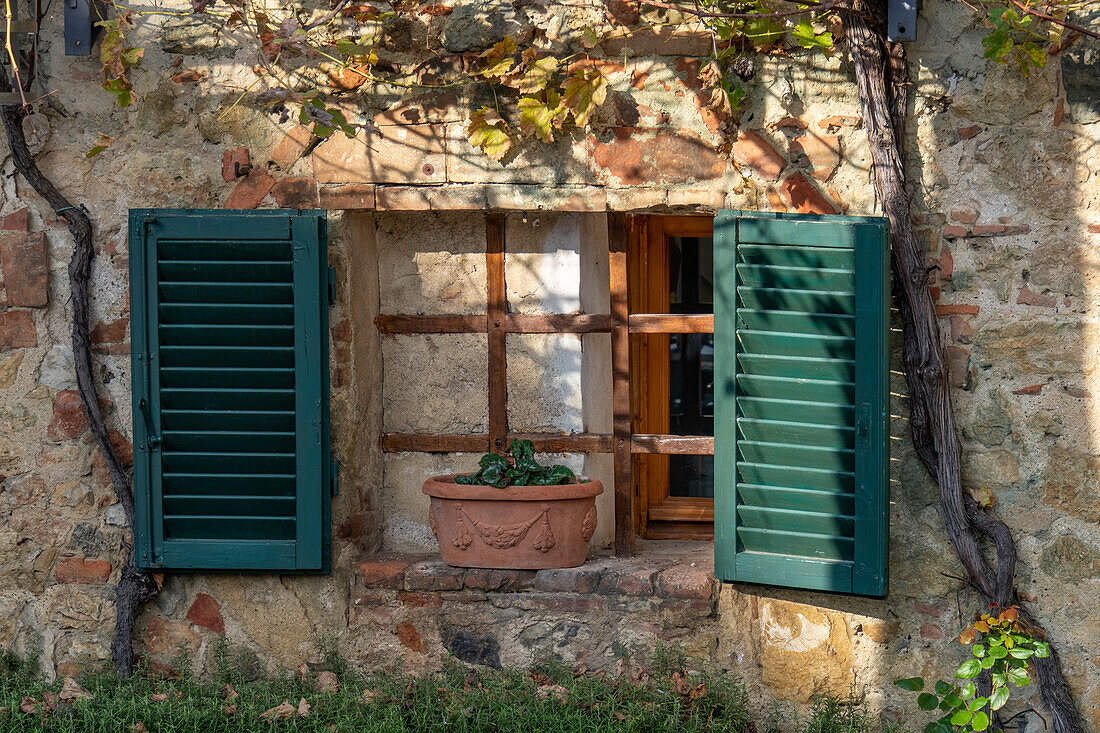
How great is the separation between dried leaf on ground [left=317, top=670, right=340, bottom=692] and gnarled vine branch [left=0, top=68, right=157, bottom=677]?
2.32ft

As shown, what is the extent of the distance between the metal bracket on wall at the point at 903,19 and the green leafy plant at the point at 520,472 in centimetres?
188

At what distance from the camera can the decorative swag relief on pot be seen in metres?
3.79

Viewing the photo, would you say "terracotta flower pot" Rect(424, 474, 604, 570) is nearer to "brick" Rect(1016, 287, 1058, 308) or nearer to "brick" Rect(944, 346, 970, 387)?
"brick" Rect(944, 346, 970, 387)

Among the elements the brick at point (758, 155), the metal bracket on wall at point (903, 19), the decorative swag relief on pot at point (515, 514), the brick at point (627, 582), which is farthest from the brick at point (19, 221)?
the metal bracket on wall at point (903, 19)

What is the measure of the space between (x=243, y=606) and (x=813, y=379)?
7.31 ft

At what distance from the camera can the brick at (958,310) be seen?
3.49 meters

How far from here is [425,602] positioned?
3.88m

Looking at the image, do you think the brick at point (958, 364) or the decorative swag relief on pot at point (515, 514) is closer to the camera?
the brick at point (958, 364)

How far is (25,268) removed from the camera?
391 cm

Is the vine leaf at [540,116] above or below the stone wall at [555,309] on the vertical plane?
above

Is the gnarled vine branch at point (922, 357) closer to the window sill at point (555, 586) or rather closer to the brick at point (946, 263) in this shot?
the brick at point (946, 263)

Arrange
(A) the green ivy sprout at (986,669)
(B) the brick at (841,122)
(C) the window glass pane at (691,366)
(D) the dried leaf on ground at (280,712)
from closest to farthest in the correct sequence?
(A) the green ivy sprout at (986,669)
(D) the dried leaf on ground at (280,712)
(B) the brick at (841,122)
(C) the window glass pane at (691,366)

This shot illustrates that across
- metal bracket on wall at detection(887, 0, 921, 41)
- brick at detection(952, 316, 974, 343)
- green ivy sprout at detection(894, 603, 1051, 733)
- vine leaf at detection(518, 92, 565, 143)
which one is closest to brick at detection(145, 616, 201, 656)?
vine leaf at detection(518, 92, 565, 143)

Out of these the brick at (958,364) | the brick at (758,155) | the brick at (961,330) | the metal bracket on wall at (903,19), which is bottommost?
the brick at (958,364)
